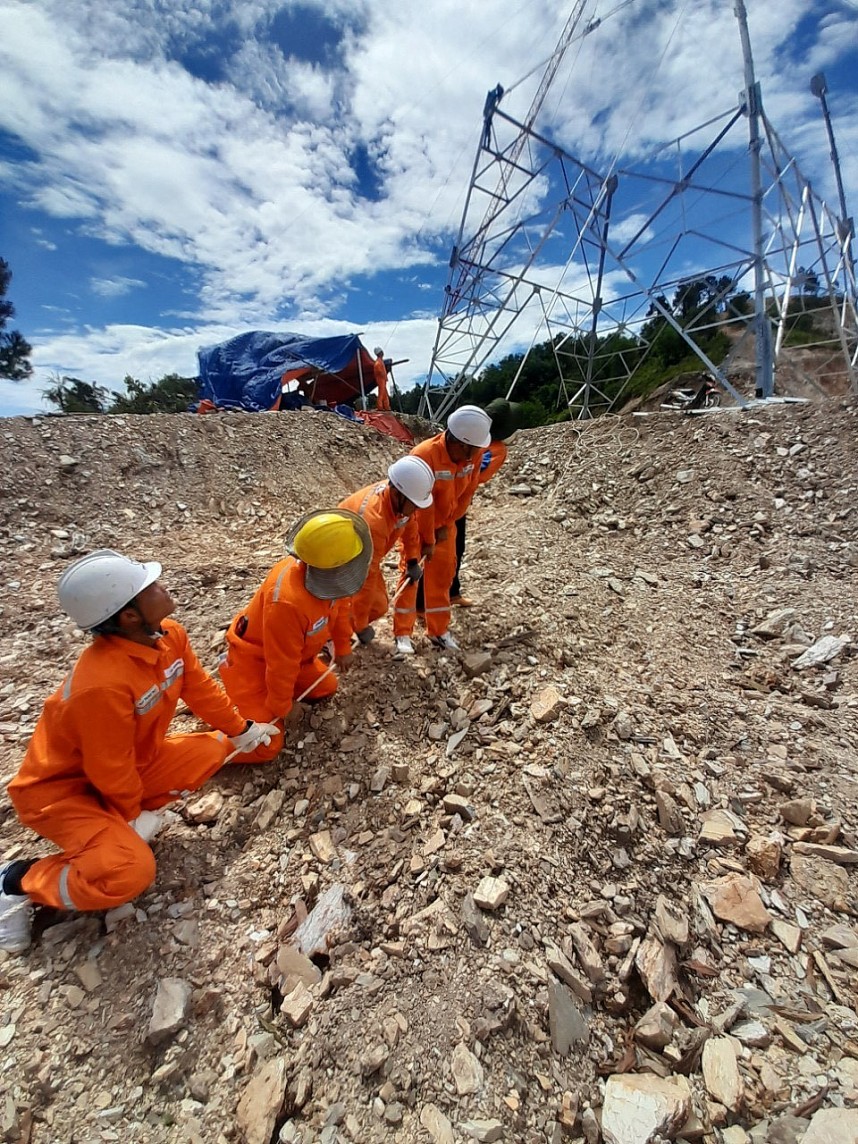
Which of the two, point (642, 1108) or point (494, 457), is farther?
point (494, 457)

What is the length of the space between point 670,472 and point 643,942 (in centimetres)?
510

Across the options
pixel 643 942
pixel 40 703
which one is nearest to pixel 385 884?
pixel 643 942

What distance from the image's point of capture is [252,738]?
266 cm

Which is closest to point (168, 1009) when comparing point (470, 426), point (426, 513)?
point (426, 513)

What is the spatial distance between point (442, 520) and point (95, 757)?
248 cm

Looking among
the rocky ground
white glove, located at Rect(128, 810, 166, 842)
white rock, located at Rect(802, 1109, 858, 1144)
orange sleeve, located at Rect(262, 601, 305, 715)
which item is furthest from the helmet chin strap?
white rock, located at Rect(802, 1109, 858, 1144)

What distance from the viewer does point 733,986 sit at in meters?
1.85

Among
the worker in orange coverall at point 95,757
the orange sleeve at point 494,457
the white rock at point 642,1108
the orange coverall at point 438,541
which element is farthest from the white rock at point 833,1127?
the orange sleeve at point 494,457

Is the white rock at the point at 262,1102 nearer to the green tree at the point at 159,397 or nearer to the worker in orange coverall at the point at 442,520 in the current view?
the worker in orange coverall at the point at 442,520

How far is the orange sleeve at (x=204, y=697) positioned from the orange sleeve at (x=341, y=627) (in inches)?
28.7

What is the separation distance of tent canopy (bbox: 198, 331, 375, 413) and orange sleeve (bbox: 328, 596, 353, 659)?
8.01 m

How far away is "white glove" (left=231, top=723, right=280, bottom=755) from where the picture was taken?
2.66m

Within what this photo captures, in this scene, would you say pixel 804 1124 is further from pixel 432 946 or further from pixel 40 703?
pixel 40 703

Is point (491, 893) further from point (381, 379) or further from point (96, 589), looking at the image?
point (381, 379)
